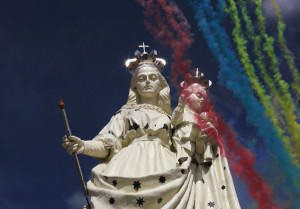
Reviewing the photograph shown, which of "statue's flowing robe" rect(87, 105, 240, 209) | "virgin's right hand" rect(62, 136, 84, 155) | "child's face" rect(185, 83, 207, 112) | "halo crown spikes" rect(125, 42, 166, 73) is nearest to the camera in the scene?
"statue's flowing robe" rect(87, 105, 240, 209)

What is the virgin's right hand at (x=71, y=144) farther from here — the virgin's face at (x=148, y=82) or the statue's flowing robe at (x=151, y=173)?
the virgin's face at (x=148, y=82)

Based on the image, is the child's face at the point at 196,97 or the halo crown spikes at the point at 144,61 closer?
the child's face at the point at 196,97

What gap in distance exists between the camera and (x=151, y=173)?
6617mm

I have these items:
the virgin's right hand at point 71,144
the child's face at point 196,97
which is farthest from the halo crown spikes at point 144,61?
the virgin's right hand at point 71,144

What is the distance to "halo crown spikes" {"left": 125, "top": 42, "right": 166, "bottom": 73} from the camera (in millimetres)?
9523

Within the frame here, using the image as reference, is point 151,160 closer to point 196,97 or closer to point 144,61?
point 196,97

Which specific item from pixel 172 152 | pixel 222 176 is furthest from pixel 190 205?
pixel 172 152

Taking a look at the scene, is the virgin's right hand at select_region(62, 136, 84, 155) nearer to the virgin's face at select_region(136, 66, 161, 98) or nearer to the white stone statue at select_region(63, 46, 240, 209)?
the white stone statue at select_region(63, 46, 240, 209)

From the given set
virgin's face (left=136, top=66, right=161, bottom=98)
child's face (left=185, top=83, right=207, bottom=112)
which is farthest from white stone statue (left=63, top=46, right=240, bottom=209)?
child's face (left=185, top=83, right=207, bottom=112)

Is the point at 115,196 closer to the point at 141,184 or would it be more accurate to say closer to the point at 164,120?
the point at 141,184

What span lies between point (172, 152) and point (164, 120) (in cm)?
65

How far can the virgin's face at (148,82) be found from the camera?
908 centimetres

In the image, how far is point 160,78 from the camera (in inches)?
372

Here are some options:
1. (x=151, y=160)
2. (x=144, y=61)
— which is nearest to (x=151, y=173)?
(x=151, y=160)
